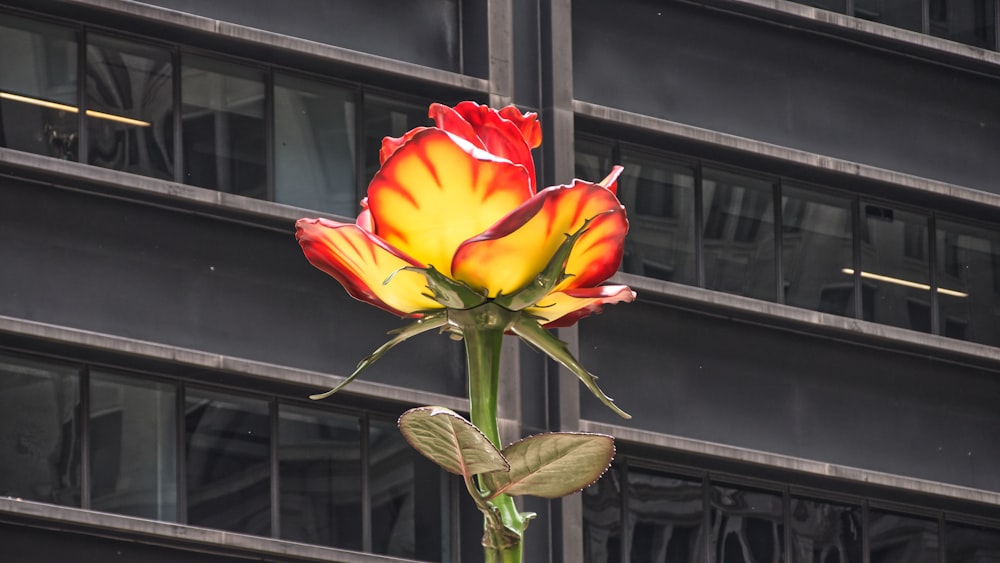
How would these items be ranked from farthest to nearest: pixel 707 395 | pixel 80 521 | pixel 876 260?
pixel 876 260, pixel 707 395, pixel 80 521

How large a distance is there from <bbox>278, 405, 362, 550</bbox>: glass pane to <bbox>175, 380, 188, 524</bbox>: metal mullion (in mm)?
1124

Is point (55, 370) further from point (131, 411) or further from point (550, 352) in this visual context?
point (550, 352)

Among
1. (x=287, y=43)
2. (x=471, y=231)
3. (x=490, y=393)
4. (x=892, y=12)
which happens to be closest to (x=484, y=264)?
(x=471, y=231)

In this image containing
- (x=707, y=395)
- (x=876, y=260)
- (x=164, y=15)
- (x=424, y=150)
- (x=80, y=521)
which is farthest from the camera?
(x=876, y=260)

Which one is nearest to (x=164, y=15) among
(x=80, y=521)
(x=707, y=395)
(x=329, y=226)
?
(x=80, y=521)

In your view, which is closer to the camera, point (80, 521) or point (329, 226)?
point (329, 226)

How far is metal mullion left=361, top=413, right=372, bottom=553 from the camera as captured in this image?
22.5 meters

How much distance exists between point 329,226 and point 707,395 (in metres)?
21.3

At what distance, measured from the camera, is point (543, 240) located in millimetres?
3336

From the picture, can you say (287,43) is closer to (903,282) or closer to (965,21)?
(903,282)

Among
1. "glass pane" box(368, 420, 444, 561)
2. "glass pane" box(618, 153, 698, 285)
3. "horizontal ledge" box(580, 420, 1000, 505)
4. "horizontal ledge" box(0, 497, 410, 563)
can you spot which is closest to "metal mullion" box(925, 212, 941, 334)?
"horizontal ledge" box(580, 420, 1000, 505)

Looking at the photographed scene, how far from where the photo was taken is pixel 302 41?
2222cm

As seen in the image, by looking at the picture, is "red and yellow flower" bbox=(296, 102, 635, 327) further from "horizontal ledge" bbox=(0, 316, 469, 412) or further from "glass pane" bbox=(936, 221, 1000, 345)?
"glass pane" bbox=(936, 221, 1000, 345)

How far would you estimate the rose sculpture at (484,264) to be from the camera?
3256 mm
